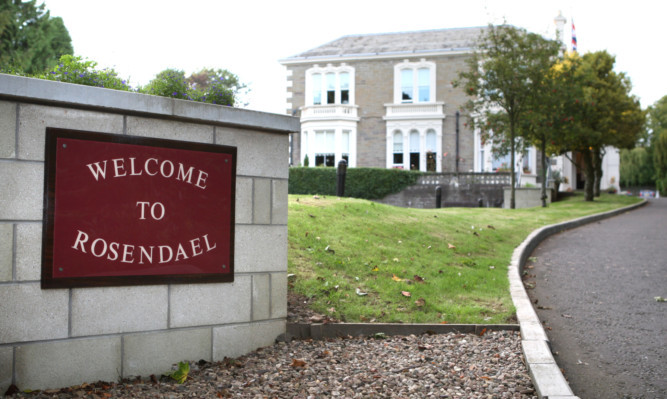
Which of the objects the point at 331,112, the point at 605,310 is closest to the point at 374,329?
the point at 605,310

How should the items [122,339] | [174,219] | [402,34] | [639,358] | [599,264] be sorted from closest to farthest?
[122,339] < [174,219] < [639,358] < [599,264] < [402,34]

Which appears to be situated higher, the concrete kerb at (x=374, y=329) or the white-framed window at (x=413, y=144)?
the white-framed window at (x=413, y=144)

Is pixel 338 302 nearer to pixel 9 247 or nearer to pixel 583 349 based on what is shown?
pixel 583 349

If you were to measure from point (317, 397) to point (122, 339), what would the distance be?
1.56m

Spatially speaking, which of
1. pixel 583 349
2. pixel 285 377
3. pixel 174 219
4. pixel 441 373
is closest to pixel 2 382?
pixel 174 219

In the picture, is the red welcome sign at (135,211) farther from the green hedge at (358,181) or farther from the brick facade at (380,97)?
the brick facade at (380,97)

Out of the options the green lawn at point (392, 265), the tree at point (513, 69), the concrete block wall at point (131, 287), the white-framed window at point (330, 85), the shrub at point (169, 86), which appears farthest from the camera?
the white-framed window at point (330, 85)

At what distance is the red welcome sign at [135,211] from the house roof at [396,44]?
31.9 metres

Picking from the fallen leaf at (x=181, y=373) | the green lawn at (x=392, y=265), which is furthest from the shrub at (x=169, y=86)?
the green lawn at (x=392, y=265)

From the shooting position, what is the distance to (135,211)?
14.4ft

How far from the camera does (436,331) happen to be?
5.58 meters

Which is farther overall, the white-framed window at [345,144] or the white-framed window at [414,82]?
the white-framed window at [345,144]

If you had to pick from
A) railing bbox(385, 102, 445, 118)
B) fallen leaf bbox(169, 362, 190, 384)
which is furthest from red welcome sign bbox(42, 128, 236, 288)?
railing bbox(385, 102, 445, 118)

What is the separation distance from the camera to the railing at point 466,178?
87.3ft
